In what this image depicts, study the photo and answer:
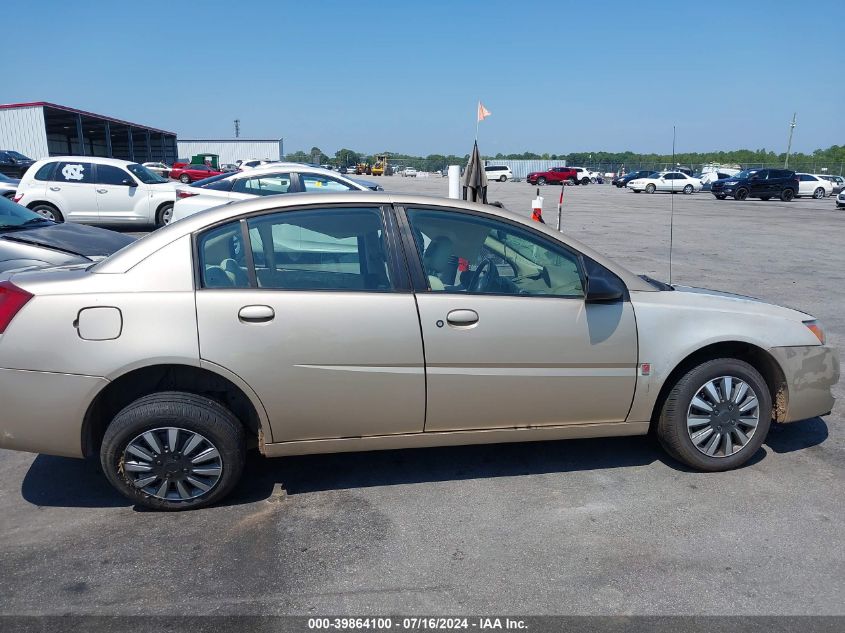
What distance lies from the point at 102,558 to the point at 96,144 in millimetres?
66904

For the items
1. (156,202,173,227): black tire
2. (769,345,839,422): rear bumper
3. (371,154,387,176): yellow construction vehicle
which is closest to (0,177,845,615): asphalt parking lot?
(769,345,839,422): rear bumper

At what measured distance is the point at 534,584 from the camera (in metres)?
3.04

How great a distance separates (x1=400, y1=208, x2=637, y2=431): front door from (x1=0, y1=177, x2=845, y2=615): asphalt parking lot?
0.50 m

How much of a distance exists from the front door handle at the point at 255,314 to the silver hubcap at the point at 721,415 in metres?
2.48

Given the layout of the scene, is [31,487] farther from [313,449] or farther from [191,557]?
[313,449]

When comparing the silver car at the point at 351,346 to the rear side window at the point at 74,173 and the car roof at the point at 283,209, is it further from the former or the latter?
the rear side window at the point at 74,173

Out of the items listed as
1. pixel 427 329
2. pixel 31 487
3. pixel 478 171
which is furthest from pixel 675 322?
pixel 478 171

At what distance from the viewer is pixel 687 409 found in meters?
4.00

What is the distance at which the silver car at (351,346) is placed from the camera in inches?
136

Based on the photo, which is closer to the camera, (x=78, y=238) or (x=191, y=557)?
(x=191, y=557)

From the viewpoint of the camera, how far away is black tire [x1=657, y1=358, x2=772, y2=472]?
13.1 ft

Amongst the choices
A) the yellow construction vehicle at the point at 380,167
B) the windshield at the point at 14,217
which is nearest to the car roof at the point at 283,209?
the windshield at the point at 14,217

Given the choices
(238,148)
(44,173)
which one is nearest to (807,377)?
(44,173)

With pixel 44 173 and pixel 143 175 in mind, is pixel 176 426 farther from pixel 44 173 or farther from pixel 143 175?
pixel 44 173
